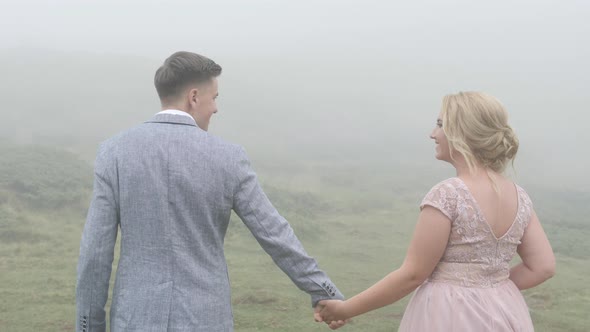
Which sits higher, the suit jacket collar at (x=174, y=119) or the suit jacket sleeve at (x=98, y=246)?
the suit jacket collar at (x=174, y=119)

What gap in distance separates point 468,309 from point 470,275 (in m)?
0.13

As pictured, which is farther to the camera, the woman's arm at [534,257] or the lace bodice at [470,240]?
the woman's arm at [534,257]

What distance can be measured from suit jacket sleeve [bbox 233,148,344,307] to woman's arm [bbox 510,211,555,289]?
790mm

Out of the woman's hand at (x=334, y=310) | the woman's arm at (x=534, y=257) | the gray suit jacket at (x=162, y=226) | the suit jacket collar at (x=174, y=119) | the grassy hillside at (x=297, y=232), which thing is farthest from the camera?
the grassy hillside at (x=297, y=232)

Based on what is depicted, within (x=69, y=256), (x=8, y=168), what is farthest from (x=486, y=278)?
(x=8, y=168)

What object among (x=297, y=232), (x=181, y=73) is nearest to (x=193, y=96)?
(x=181, y=73)

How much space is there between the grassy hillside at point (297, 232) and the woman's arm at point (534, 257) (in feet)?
12.3

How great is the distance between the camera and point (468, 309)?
2449 millimetres

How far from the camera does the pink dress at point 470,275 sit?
7.89 feet

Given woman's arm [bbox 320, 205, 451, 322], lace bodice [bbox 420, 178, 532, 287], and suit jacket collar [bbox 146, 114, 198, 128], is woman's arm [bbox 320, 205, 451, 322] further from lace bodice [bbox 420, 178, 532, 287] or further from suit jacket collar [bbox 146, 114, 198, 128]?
suit jacket collar [bbox 146, 114, 198, 128]

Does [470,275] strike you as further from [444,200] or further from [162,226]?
[162,226]

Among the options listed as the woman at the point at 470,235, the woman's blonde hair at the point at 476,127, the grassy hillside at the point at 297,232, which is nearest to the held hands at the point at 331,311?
the woman at the point at 470,235

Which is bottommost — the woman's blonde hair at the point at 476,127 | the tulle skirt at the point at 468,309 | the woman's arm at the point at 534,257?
the tulle skirt at the point at 468,309

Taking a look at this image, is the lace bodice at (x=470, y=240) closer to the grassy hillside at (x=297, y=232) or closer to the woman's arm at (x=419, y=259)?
the woman's arm at (x=419, y=259)
